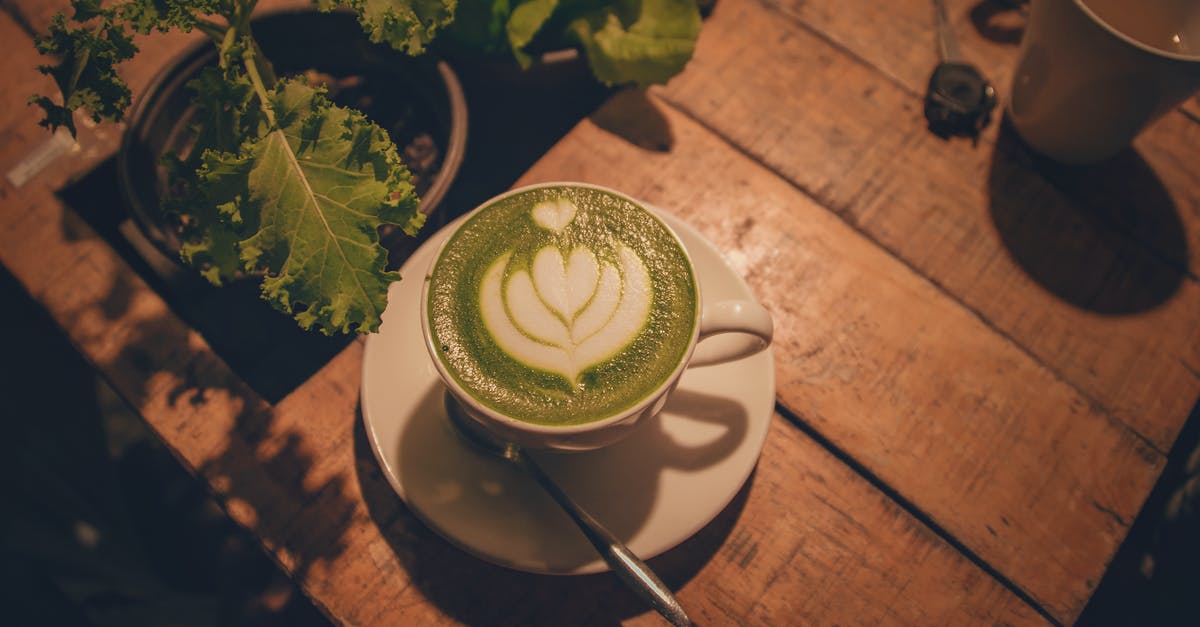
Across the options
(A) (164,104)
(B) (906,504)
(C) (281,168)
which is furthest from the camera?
(A) (164,104)

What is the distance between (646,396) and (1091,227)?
877 millimetres

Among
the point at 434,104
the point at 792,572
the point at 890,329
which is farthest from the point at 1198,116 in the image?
Result: the point at 434,104

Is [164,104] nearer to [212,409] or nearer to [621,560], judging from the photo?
[212,409]

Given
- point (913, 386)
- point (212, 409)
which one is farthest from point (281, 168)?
point (913, 386)

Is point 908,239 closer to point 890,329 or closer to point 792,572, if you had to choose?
point 890,329

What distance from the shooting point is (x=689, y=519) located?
2.67 feet

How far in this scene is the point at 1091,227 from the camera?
1.10 meters

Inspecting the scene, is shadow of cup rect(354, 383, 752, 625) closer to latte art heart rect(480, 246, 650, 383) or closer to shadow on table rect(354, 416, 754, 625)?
shadow on table rect(354, 416, 754, 625)

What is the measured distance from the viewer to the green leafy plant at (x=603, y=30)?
3.55 feet

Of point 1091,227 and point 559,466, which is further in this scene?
point 1091,227

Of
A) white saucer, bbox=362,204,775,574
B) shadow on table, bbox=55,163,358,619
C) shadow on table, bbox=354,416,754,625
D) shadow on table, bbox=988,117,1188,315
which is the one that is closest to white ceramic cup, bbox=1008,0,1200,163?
shadow on table, bbox=988,117,1188,315

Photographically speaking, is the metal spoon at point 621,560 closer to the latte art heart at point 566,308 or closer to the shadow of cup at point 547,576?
the shadow of cup at point 547,576

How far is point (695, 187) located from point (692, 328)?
0.41m

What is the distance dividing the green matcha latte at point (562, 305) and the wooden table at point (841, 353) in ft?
0.89
